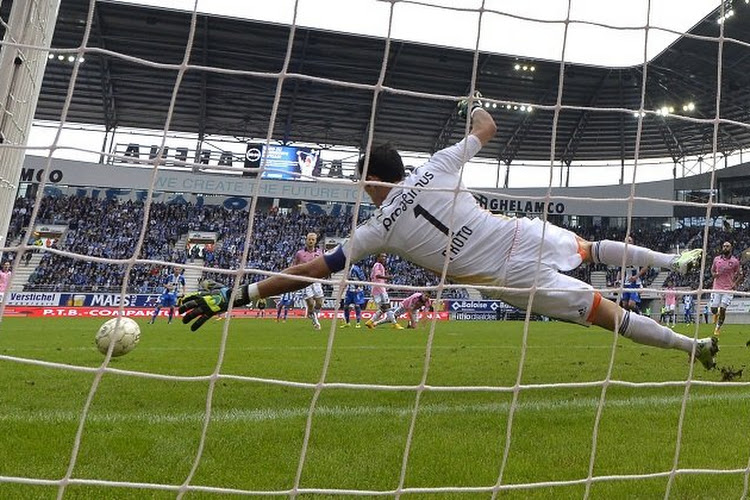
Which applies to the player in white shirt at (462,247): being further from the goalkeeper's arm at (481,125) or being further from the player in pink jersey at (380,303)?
the player in pink jersey at (380,303)

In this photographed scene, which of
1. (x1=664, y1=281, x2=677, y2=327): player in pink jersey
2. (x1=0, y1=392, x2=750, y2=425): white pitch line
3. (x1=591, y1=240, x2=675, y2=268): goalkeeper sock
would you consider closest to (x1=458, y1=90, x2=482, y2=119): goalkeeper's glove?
(x1=591, y1=240, x2=675, y2=268): goalkeeper sock

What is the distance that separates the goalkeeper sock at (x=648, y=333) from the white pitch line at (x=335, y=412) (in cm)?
60

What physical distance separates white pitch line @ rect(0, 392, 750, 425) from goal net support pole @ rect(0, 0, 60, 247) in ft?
3.62

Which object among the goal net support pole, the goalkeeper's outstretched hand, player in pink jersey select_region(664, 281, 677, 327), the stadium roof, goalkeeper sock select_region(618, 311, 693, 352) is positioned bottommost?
the goalkeeper's outstretched hand

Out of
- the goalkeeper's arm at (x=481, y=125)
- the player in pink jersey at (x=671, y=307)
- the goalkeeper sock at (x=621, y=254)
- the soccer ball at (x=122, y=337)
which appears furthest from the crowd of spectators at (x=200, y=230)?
the goalkeeper's arm at (x=481, y=125)

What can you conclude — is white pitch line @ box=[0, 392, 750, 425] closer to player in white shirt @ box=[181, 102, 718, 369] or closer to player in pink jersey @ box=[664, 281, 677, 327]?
player in white shirt @ box=[181, 102, 718, 369]

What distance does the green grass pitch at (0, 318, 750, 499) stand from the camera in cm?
265

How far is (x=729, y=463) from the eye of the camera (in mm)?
2998

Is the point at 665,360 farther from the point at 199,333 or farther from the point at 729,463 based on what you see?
the point at 199,333

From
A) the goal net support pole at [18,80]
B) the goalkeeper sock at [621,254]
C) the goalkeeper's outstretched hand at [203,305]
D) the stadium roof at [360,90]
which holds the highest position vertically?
the stadium roof at [360,90]

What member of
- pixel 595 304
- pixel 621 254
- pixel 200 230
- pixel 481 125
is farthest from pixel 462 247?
pixel 200 230

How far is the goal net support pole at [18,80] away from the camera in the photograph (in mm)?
3400

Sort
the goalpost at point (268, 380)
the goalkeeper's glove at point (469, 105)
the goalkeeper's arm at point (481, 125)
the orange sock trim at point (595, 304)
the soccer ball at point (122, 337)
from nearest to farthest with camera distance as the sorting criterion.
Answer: the goalpost at point (268, 380), the goalkeeper's glove at point (469, 105), the goalkeeper's arm at point (481, 125), the orange sock trim at point (595, 304), the soccer ball at point (122, 337)

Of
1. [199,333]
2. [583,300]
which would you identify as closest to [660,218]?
[199,333]
